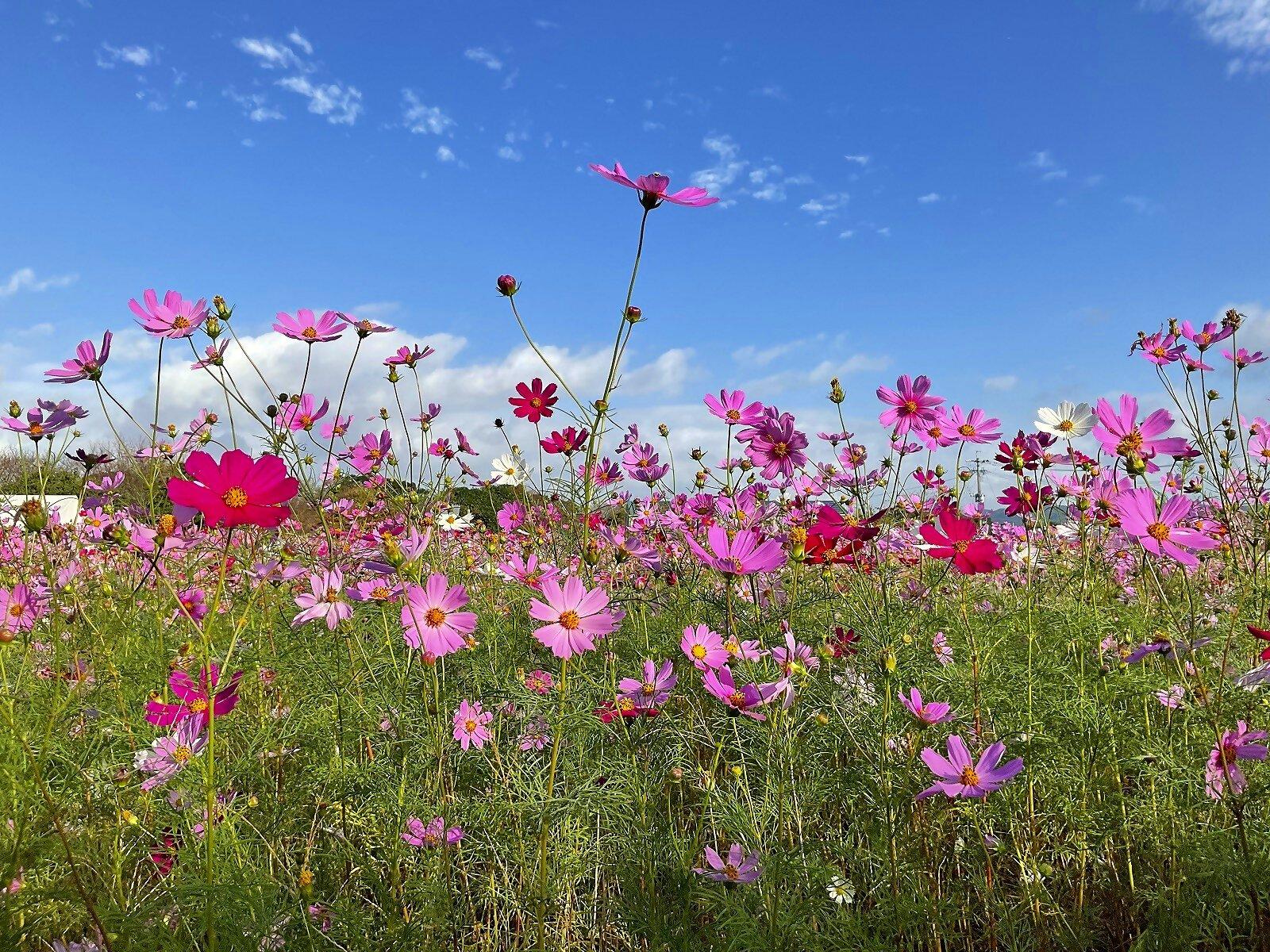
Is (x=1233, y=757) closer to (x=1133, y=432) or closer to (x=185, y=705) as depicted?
(x=1133, y=432)

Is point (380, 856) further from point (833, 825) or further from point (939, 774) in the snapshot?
point (939, 774)

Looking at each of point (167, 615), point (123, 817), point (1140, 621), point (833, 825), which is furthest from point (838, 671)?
point (167, 615)

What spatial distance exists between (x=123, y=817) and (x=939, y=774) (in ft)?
4.18

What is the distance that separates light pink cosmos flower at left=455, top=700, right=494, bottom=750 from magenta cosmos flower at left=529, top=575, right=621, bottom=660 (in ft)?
1.62

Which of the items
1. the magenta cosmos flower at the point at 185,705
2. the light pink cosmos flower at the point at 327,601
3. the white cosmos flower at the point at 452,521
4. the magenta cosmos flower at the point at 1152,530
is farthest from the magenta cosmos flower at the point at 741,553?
A: the white cosmos flower at the point at 452,521

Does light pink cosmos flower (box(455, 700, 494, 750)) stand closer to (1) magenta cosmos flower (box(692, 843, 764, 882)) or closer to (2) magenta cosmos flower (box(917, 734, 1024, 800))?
(1) magenta cosmos flower (box(692, 843, 764, 882))

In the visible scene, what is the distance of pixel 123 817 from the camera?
4.22 ft

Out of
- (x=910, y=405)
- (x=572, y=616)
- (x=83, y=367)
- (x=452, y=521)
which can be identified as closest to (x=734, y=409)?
(x=910, y=405)

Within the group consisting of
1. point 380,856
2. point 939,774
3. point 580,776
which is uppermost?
point 939,774

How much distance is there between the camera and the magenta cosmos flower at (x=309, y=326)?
1702 mm

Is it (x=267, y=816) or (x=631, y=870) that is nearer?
(x=631, y=870)

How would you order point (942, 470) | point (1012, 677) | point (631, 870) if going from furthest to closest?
point (942, 470) → point (1012, 677) → point (631, 870)

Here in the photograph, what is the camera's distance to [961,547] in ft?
4.54

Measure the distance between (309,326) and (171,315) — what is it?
26cm
